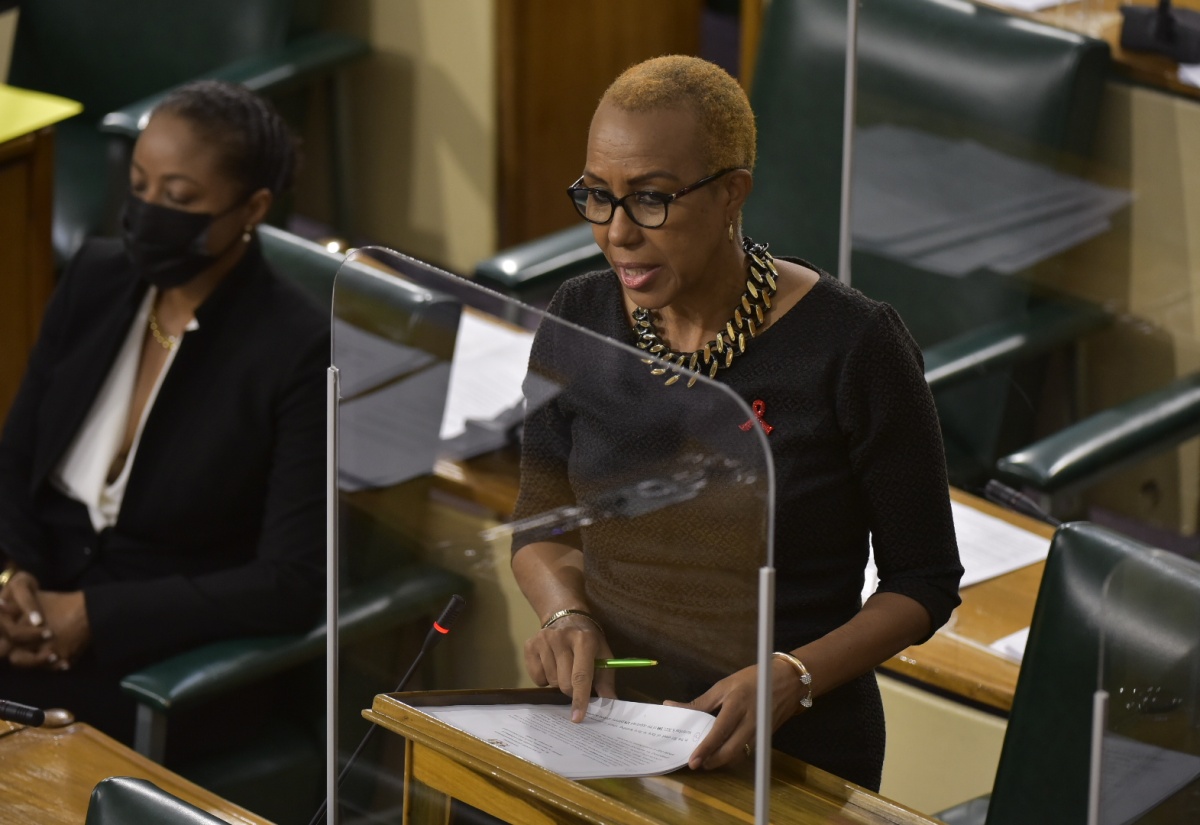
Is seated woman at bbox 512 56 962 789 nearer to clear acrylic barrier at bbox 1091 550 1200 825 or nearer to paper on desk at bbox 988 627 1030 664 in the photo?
clear acrylic barrier at bbox 1091 550 1200 825

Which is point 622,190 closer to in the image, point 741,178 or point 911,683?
point 741,178

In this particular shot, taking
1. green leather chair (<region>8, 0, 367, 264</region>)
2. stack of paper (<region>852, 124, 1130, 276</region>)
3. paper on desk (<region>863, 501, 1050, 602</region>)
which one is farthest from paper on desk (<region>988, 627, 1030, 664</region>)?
green leather chair (<region>8, 0, 367, 264</region>)

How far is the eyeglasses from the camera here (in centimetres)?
142

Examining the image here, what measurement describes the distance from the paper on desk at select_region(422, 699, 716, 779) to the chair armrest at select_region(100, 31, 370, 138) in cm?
268

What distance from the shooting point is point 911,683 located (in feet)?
7.33

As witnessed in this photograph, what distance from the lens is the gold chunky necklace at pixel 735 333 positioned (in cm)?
151

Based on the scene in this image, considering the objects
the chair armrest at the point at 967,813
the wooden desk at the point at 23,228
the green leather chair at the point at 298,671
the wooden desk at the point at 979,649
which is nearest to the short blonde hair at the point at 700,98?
the green leather chair at the point at 298,671

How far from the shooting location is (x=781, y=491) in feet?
4.97

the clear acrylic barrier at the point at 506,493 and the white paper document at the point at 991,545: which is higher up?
the clear acrylic barrier at the point at 506,493

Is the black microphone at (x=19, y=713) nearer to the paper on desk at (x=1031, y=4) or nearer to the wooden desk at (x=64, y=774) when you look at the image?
the wooden desk at (x=64, y=774)

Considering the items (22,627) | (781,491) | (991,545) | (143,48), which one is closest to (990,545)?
(991,545)

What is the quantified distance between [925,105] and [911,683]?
102 cm

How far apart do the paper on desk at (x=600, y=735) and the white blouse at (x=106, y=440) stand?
51.0 inches

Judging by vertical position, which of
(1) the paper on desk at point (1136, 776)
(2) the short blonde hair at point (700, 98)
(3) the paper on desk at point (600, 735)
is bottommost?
(1) the paper on desk at point (1136, 776)
